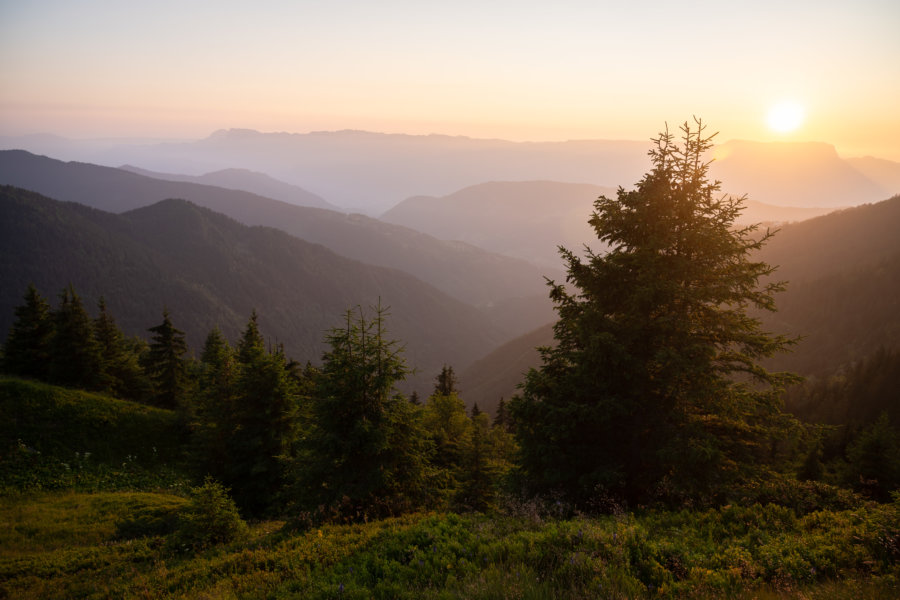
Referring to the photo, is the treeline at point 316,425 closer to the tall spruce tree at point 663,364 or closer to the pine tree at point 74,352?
the pine tree at point 74,352

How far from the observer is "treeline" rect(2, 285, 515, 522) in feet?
41.2

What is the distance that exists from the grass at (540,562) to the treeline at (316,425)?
2.47 metres

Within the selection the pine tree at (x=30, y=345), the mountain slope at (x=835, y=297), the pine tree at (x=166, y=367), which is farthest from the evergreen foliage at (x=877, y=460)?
→ the pine tree at (x=30, y=345)

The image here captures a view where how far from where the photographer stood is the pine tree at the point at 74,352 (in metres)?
32.0

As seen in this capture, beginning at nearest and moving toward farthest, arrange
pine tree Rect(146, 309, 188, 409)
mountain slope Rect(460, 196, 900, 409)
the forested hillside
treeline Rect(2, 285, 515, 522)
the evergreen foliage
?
the forested hillside < treeline Rect(2, 285, 515, 522) < the evergreen foliage < pine tree Rect(146, 309, 188, 409) < mountain slope Rect(460, 196, 900, 409)

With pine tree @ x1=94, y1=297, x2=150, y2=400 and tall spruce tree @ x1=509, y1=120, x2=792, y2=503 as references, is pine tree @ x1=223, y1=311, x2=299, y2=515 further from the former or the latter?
pine tree @ x1=94, y1=297, x2=150, y2=400

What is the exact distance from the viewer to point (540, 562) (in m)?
6.23

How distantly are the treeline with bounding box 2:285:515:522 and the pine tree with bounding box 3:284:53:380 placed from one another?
8 cm

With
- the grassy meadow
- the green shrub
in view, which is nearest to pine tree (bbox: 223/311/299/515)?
the grassy meadow

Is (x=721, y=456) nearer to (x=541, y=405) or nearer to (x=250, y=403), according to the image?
(x=541, y=405)

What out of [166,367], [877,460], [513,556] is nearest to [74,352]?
[166,367]

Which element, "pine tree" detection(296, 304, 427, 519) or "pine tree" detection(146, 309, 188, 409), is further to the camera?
"pine tree" detection(146, 309, 188, 409)

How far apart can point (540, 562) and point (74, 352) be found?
129 feet

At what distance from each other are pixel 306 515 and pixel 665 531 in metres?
8.35
